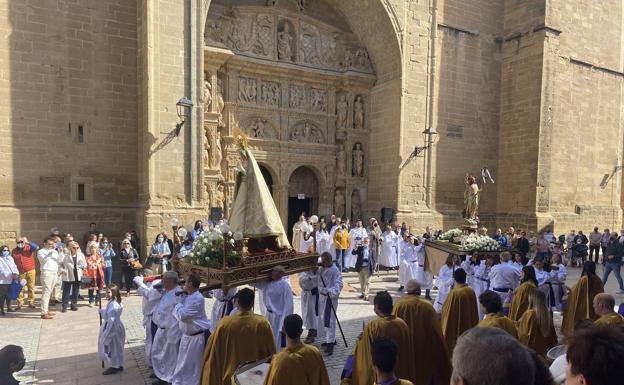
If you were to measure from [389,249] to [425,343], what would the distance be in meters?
10.5

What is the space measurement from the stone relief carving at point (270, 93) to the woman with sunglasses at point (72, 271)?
31.7 ft

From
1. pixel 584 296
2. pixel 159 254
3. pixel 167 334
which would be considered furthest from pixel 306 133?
pixel 167 334

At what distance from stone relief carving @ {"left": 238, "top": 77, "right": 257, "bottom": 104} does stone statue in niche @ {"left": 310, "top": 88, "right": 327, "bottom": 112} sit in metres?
2.71

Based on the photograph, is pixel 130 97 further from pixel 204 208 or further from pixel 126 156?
pixel 204 208

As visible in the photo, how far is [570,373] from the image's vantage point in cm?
170

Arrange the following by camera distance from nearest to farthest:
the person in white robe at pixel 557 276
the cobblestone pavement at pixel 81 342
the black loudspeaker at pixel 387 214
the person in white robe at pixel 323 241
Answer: the cobblestone pavement at pixel 81 342, the person in white robe at pixel 557 276, the person in white robe at pixel 323 241, the black loudspeaker at pixel 387 214

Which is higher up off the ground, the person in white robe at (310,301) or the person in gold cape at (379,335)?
the person in gold cape at (379,335)

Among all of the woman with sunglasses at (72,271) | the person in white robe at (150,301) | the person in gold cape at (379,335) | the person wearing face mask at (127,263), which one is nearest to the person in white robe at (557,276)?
the person in gold cape at (379,335)

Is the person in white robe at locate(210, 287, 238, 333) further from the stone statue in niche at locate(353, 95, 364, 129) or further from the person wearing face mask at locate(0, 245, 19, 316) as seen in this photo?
the stone statue in niche at locate(353, 95, 364, 129)

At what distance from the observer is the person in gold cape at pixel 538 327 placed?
16.5 ft

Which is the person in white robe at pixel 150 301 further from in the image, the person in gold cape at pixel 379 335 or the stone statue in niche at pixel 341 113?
the stone statue in niche at pixel 341 113

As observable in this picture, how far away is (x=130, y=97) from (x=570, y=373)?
48.3 ft

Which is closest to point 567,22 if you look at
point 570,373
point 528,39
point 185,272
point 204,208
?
point 528,39

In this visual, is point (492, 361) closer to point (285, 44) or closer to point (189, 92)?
point (189, 92)
